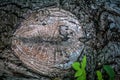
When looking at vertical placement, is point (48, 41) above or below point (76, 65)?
above

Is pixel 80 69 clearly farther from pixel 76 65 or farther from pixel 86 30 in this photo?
pixel 86 30

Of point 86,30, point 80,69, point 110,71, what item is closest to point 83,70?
point 80,69

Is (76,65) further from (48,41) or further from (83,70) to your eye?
(48,41)

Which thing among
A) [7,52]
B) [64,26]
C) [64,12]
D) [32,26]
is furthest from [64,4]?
[7,52]

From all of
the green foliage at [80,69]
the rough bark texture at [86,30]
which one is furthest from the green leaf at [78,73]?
the rough bark texture at [86,30]

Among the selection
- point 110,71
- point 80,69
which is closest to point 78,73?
point 80,69

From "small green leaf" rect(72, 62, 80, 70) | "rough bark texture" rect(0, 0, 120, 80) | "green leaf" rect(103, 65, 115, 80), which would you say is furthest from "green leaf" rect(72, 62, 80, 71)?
"green leaf" rect(103, 65, 115, 80)

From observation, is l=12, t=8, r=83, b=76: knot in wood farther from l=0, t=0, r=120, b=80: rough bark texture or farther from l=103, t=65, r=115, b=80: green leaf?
l=103, t=65, r=115, b=80: green leaf
